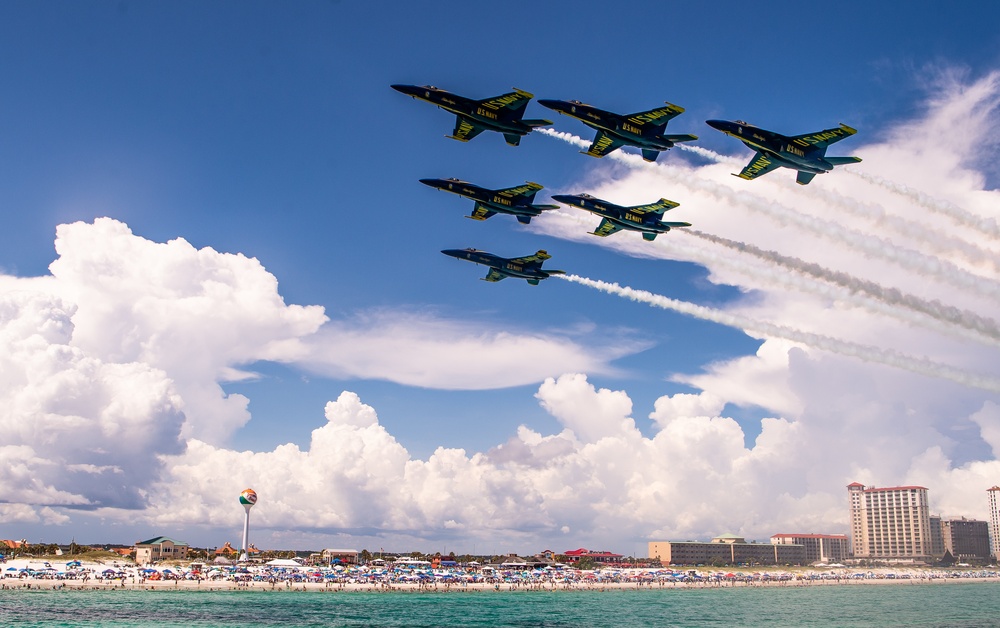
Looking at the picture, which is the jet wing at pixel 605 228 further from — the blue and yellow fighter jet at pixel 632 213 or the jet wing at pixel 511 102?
the jet wing at pixel 511 102

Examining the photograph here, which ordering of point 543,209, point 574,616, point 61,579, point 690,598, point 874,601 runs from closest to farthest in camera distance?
point 543,209
point 574,616
point 61,579
point 874,601
point 690,598

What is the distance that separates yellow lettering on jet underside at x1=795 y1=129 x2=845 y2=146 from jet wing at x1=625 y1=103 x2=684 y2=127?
12191 millimetres

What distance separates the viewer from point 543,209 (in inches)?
3743

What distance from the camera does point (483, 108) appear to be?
79000 mm

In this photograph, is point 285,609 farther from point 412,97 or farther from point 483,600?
point 412,97

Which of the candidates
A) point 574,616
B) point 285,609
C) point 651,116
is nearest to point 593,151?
point 651,116

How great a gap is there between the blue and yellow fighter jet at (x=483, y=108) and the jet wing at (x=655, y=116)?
351 inches

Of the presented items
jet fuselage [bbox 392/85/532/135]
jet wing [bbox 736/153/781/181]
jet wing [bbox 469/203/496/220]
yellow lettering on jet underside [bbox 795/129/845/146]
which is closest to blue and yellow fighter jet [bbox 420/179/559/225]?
jet wing [bbox 469/203/496/220]

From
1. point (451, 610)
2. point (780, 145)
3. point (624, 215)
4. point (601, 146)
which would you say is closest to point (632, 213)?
point (624, 215)

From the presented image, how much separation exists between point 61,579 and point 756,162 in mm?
154172

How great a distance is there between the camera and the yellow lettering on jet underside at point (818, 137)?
3063 inches

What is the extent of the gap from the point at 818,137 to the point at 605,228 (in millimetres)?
29579

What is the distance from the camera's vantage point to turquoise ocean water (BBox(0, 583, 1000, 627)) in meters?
108

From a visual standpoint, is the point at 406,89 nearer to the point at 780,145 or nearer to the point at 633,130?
the point at 633,130
